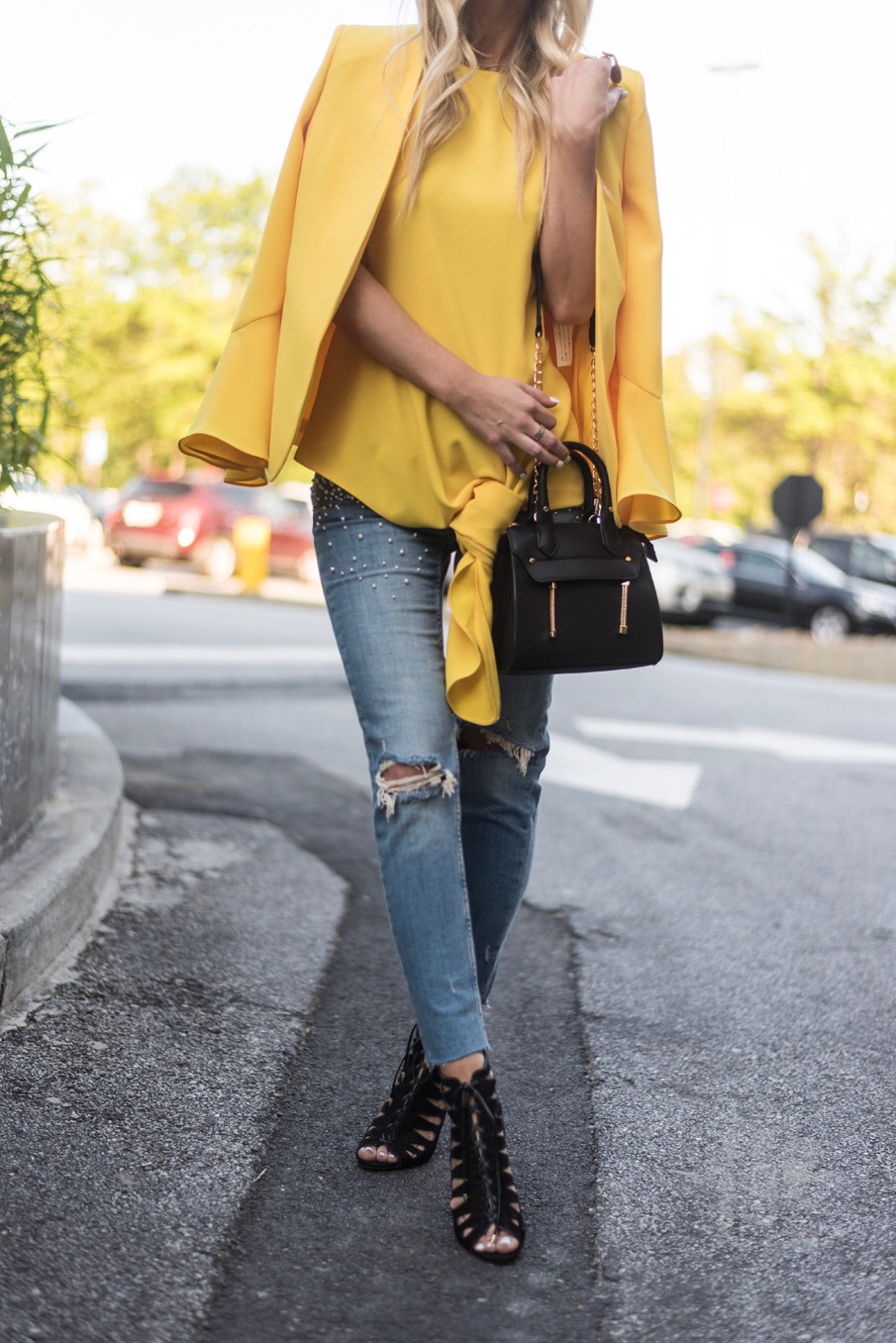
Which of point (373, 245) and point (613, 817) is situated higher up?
point (373, 245)

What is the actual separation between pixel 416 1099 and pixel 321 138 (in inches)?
58.1

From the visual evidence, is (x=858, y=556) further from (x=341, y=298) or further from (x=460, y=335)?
(x=341, y=298)

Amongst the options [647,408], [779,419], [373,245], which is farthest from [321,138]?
[779,419]

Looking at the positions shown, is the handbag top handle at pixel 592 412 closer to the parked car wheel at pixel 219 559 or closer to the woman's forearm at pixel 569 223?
the woman's forearm at pixel 569 223

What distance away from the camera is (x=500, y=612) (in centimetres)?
221

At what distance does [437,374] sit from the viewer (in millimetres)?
2188

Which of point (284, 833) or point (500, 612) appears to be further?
point (284, 833)

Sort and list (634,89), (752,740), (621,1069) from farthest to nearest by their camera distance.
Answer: (752,740) < (621,1069) < (634,89)

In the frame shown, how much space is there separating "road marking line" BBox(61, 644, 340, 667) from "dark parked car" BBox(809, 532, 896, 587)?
16.8 m

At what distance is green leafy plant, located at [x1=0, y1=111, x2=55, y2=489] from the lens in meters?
3.35

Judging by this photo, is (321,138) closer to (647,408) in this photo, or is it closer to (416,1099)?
(647,408)

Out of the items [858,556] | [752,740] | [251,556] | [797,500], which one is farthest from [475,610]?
[858,556]

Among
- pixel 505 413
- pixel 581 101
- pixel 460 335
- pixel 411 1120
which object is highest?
pixel 581 101

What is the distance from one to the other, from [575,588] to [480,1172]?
836 mm
